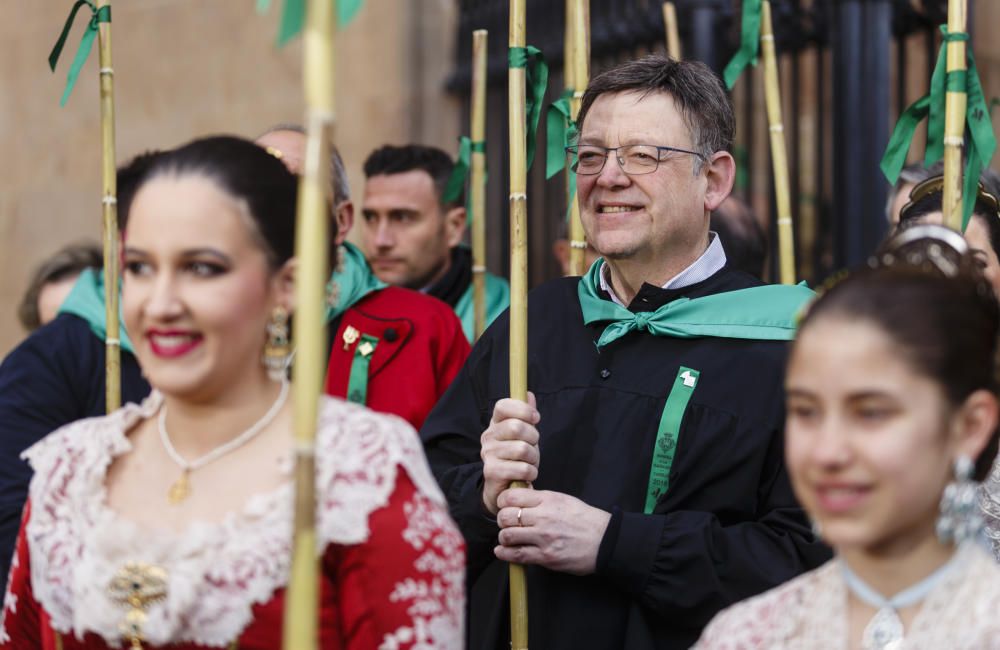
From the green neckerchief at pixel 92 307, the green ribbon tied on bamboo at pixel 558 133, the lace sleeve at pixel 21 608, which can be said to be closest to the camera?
the lace sleeve at pixel 21 608

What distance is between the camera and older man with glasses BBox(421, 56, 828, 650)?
281 centimetres

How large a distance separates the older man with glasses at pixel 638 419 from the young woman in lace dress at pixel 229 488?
63 centimetres

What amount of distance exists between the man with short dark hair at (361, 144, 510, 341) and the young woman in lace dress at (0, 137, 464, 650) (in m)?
2.41

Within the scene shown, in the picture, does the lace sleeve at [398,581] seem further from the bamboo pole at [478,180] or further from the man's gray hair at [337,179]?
the bamboo pole at [478,180]

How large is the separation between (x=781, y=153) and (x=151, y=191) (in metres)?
2.16

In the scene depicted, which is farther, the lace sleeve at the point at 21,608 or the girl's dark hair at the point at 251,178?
the lace sleeve at the point at 21,608

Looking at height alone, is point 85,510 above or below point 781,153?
below

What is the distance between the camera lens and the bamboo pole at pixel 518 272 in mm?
2799

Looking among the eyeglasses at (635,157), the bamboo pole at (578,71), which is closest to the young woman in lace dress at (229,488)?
the eyeglasses at (635,157)

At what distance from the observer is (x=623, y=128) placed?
3.12 m

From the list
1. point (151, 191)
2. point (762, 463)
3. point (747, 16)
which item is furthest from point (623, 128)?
point (151, 191)

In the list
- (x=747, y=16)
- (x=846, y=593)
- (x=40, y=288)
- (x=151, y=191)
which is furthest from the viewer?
(x=40, y=288)

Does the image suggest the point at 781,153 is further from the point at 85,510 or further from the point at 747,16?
the point at 85,510

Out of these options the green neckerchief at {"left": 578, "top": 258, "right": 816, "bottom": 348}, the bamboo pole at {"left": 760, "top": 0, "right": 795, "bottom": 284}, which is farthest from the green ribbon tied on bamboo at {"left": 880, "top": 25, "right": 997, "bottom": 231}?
the bamboo pole at {"left": 760, "top": 0, "right": 795, "bottom": 284}
